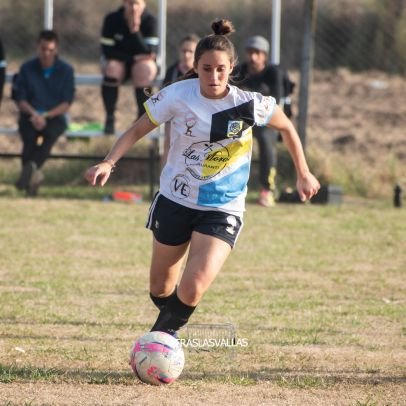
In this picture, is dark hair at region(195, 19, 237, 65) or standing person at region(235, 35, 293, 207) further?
standing person at region(235, 35, 293, 207)

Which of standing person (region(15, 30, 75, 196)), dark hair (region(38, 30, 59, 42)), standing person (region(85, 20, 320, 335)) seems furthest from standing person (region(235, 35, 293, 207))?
standing person (region(85, 20, 320, 335))

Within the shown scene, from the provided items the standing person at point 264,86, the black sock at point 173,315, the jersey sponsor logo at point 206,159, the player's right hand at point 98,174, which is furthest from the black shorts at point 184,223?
the standing person at point 264,86

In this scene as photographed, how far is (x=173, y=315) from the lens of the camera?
5.38 m

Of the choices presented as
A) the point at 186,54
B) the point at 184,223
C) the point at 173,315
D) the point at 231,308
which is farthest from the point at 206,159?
the point at 186,54

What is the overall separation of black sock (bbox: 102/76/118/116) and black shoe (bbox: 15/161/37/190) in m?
1.15

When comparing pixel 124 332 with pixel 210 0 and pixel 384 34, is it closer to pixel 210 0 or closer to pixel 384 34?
pixel 384 34

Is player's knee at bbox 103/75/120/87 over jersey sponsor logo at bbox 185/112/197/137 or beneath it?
beneath

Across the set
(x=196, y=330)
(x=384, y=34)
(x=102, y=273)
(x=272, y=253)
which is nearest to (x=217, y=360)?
(x=196, y=330)

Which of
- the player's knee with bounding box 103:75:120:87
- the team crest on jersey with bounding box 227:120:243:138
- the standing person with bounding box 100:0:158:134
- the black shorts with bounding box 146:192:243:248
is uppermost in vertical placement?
the team crest on jersey with bounding box 227:120:243:138

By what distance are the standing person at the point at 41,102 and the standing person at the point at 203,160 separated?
262 inches

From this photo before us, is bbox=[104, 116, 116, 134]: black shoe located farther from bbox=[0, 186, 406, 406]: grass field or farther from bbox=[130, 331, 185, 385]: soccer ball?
bbox=[130, 331, 185, 385]: soccer ball

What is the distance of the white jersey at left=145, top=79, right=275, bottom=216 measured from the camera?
536 cm

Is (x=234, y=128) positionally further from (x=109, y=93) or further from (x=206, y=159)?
(x=109, y=93)

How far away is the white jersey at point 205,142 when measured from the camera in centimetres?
536
